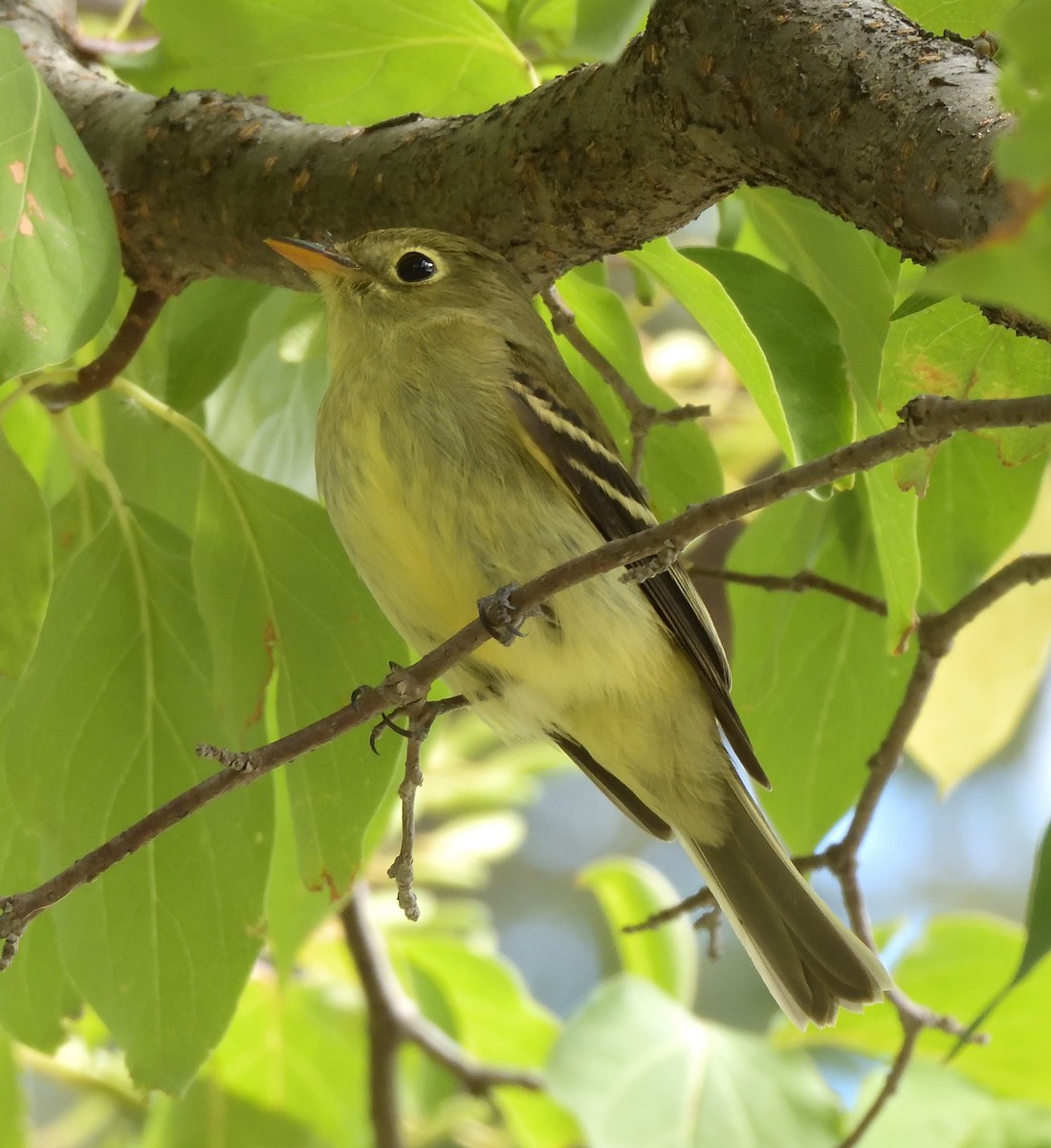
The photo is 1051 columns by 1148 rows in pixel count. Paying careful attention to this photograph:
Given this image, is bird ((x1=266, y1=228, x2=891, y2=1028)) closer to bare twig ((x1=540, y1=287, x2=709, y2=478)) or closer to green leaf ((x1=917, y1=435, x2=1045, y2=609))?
bare twig ((x1=540, y1=287, x2=709, y2=478))

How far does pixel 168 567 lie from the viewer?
2.29 metres

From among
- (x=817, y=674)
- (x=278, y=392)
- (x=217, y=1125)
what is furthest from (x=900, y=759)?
(x=217, y=1125)

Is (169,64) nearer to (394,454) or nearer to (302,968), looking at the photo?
(394,454)

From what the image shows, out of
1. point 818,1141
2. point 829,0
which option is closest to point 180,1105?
point 818,1141

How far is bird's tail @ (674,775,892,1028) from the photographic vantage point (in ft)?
8.65

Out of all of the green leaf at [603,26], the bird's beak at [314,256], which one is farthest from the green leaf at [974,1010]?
the green leaf at [603,26]

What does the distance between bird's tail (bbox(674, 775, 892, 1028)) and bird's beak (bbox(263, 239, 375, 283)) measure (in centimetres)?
124

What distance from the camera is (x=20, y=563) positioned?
1887 millimetres

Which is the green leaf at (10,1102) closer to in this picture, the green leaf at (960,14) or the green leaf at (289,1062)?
the green leaf at (289,1062)

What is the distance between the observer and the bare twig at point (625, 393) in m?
2.33

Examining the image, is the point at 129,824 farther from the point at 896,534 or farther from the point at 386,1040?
the point at 386,1040

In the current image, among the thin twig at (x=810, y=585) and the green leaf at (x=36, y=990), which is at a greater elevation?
the thin twig at (x=810, y=585)

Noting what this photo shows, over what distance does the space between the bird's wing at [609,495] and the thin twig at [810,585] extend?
0.10m

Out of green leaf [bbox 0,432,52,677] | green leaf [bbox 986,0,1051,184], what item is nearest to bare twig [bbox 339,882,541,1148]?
green leaf [bbox 0,432,52,677]
